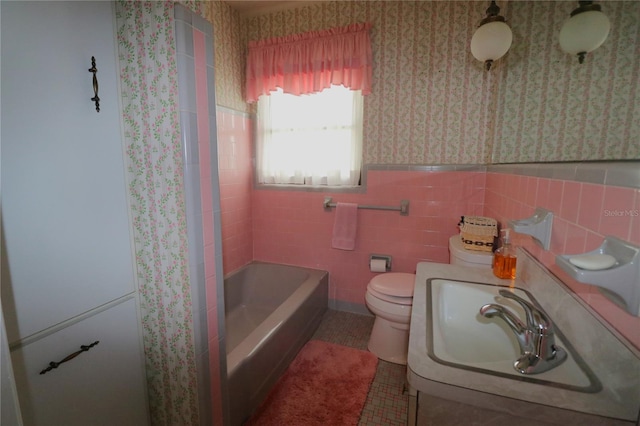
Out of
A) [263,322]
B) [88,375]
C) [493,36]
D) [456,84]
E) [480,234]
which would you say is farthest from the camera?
[456,84]

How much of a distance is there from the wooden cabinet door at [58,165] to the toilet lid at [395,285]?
1.44 metres

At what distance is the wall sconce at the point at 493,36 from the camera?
1.46 metres

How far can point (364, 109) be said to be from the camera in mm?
2236

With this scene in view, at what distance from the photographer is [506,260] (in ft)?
3.94

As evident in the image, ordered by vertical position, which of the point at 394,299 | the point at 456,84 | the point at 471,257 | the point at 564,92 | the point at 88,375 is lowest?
the point at 394,299

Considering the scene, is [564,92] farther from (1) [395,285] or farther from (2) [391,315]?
(2) [391,315]

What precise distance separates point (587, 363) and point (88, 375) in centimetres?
147

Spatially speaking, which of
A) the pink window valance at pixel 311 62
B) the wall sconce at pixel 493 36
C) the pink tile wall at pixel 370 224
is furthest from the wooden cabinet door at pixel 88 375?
the wall sconce at pixel 493 36

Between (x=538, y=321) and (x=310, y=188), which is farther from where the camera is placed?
(x=310, y=188)

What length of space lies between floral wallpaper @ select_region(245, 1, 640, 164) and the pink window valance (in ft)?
0.39

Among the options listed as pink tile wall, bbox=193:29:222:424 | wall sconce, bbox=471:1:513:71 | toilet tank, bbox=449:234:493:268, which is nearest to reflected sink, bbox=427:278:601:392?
toilet tank, bbox=449:234:493:268

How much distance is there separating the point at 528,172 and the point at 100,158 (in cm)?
162

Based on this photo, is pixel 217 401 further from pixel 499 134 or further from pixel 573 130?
pixel 499 134

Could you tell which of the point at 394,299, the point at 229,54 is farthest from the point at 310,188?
the point at 229,54
